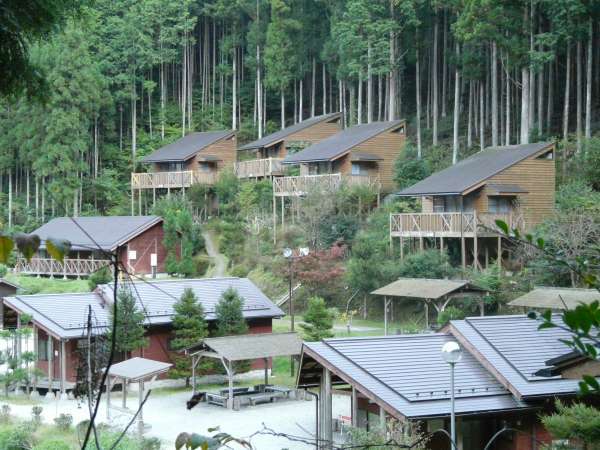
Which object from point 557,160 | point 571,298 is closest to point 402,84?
point 557,160

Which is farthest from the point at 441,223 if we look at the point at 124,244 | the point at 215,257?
the point at 124,244

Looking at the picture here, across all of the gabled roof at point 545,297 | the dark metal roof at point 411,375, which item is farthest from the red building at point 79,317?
the dark metal roof at point 411,375

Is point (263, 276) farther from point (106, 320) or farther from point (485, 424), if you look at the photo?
point (485, 424)

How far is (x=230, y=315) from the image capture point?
78.3ft

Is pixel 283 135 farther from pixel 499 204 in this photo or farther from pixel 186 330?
pixel 186 330

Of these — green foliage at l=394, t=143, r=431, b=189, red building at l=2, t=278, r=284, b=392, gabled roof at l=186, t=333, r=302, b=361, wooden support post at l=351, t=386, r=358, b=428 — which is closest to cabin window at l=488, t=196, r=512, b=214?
green foliage at l=394, t=143, r=431, b=189

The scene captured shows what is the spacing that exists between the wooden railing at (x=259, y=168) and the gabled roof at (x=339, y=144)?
715 mm

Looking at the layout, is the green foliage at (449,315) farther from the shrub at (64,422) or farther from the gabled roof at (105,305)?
the shrub at (64,422)

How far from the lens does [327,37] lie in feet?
153

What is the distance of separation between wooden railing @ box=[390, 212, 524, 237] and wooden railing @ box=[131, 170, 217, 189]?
1471cm

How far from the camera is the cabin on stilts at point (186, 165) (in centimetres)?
4262

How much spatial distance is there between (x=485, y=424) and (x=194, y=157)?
1225 inches

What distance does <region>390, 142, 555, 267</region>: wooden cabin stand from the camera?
2838 cm

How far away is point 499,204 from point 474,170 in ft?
5.63
